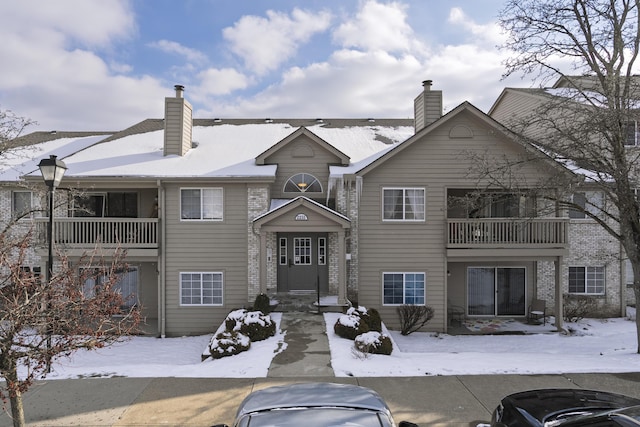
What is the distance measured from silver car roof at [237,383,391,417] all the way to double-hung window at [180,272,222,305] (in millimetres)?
10900

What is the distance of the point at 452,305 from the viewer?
16.1 meters

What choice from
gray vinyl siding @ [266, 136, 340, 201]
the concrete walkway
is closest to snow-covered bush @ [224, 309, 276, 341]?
the concrete walkway

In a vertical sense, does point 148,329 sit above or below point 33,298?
below

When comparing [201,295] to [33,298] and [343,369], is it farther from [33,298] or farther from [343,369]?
[33,298]

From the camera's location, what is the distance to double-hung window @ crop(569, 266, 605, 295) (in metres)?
16.4

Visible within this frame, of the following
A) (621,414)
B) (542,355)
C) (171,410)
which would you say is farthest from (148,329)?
(621,414)

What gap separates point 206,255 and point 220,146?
5183 mm

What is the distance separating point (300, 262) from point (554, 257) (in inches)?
366

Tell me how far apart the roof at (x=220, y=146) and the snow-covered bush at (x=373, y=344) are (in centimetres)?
707

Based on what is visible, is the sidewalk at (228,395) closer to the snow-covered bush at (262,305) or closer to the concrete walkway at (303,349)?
the concrete walkway at (303,349)

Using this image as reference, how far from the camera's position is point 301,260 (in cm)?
1608

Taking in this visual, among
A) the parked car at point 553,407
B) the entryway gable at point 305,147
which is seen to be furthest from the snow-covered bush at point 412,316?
the parked car at point 553,407

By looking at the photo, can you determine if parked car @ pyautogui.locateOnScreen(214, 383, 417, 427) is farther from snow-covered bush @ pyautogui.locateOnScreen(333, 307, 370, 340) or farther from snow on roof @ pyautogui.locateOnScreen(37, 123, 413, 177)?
snow on roof @ pyautogui.locateOnScreen(37, 123, 413, 177)

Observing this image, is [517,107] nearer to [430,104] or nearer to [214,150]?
[430,104]
